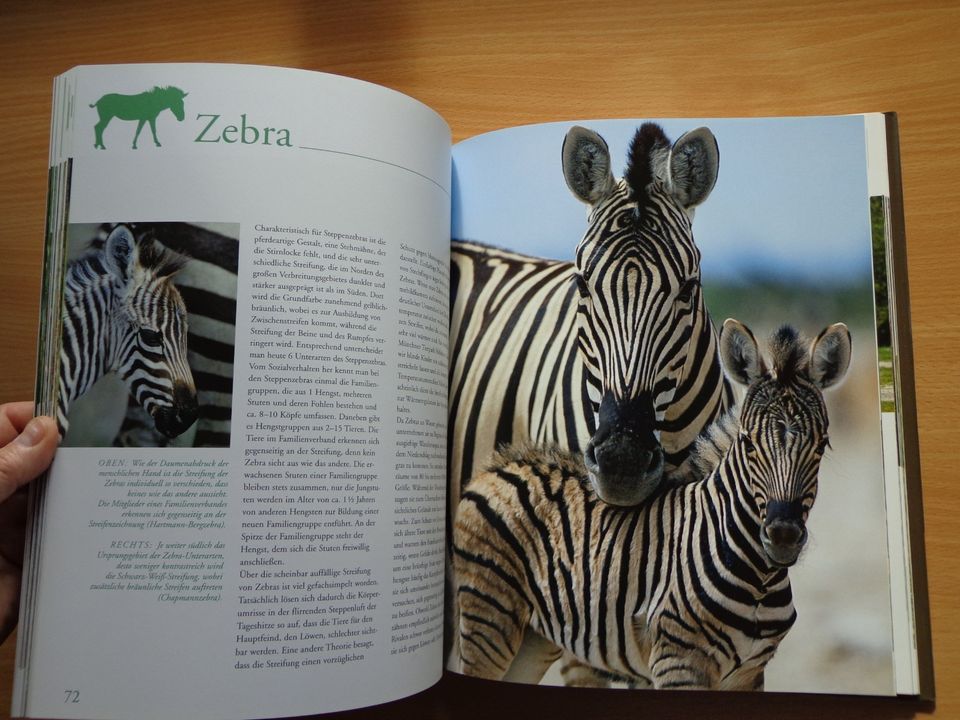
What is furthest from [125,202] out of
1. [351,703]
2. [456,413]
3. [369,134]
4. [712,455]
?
[712,455]

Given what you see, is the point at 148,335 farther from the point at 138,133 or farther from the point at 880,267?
the point at 880,267

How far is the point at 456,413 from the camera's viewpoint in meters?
0.74

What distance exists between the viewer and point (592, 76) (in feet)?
2.63

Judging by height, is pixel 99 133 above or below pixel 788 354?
above

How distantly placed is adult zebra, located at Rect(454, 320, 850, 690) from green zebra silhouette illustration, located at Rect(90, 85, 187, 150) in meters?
0.44

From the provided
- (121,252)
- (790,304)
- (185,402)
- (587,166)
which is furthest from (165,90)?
(790,304)

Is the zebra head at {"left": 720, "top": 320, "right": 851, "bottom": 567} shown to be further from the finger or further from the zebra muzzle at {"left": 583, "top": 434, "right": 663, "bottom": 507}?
the finger

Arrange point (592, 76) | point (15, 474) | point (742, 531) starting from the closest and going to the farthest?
1. point (15, 474)
2. point (742, 531)
3. point (592, 76)

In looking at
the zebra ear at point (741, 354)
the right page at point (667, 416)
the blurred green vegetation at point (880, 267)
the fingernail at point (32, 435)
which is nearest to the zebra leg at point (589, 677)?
the right page at point (667, 416)

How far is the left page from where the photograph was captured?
1.94 feet

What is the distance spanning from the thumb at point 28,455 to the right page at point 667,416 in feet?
1.17

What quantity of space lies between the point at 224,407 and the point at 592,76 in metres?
0.52

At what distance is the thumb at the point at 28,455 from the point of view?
0.59 m

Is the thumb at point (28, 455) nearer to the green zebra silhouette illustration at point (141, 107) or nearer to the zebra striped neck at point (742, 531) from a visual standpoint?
the green zebra silhouette illustration at point (141, 107)
